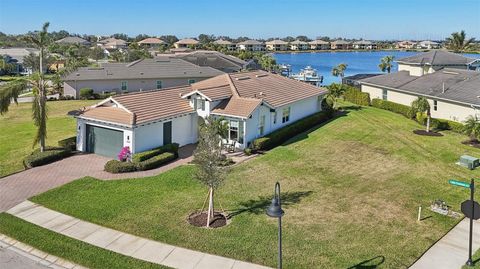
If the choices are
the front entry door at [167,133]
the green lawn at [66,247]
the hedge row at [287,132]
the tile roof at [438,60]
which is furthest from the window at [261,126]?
the tile roof at [438,60]

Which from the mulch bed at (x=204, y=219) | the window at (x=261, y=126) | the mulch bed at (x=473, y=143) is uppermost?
the window at (x=261, y=126)

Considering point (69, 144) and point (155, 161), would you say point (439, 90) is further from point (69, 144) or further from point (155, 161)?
point (69, 144)

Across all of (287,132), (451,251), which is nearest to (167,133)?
(287,132)

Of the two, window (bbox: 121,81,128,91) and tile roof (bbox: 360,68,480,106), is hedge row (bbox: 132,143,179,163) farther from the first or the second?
window (bbox: 121,81,128,91)

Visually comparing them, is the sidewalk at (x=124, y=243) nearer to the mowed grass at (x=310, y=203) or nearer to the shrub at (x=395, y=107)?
the mowed grass at (x=310, y=203)

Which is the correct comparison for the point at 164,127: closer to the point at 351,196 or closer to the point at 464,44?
the point at 351,196

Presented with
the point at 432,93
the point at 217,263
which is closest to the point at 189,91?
the point at 217,263
